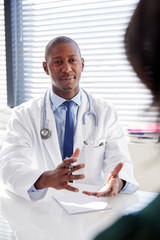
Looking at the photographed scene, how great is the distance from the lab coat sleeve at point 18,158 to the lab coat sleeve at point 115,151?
0.35 metres

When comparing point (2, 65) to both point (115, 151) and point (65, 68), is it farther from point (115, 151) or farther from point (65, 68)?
point (115, 151)

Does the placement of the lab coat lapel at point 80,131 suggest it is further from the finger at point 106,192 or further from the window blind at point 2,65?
the window blind at point 2,65

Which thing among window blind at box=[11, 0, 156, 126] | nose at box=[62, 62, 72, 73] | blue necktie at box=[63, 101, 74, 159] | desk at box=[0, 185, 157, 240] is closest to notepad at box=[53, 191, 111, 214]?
desk at box=[0, 185, 157, 240]

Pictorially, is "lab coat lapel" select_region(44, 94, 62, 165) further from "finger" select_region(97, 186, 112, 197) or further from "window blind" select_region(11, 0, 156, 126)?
"window blind" select_region(11, 0, 156, 126)

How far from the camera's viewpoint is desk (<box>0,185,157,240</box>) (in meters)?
0.88

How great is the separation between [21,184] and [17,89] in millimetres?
1836

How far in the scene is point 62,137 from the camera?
1652 millimetres

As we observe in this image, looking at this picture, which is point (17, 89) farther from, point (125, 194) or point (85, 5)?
point (125, 194)

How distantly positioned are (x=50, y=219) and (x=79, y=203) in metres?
0.16

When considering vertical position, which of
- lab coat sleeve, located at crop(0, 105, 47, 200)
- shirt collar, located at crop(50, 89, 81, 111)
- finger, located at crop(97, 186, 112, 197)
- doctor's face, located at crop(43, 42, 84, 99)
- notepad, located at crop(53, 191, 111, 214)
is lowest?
notepad, located at crop(53, 191, 111, 214)

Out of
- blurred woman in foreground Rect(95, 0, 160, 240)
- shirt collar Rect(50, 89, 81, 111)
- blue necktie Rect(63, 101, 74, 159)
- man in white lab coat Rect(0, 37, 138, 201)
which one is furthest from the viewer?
shirt collar Rect(50, 89, 81, 111)

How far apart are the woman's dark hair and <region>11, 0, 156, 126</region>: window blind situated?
6.89 ft

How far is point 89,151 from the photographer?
1.60m

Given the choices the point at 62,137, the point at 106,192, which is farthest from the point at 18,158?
the point at 106,192
